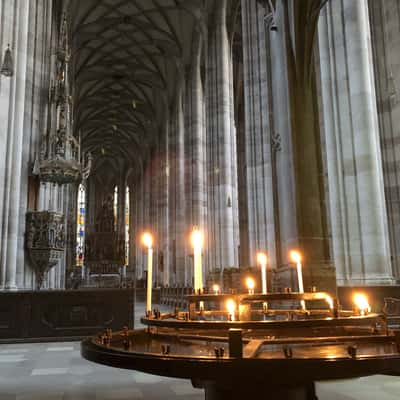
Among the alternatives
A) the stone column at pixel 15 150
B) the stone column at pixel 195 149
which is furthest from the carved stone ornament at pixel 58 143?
the stone column at pixel 195 149

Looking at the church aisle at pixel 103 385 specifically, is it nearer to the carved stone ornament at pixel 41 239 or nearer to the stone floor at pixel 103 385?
the stone floor at pixel 103 385

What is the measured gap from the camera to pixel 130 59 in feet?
101

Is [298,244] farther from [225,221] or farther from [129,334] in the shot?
[225,221]

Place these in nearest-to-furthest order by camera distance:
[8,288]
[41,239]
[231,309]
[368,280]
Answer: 1. [231,309]
2. [368,280]
3. [8,288]
4. [41,239]

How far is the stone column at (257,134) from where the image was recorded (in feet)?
48.2

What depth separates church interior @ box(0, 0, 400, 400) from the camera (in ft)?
6.84

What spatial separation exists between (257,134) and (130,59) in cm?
1841

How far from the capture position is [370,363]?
161 centimetres

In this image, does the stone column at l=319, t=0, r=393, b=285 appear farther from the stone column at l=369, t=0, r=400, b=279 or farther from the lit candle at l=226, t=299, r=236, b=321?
the lit candle at l=226, t=299, r=236, b=321

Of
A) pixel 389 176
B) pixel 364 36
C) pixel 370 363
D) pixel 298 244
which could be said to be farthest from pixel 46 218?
pixel 370 363

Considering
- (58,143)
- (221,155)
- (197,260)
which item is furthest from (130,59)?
→ (197,260)

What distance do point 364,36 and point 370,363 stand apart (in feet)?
35.0

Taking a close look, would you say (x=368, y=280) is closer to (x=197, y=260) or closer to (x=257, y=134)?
(x=257, y=134)

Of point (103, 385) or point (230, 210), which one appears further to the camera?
point (230, 210)
